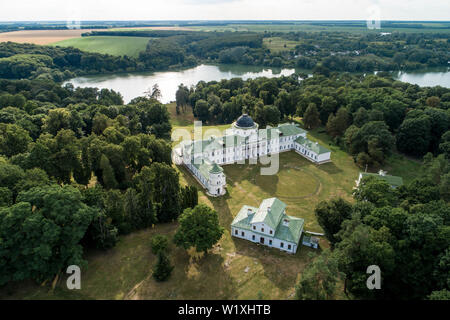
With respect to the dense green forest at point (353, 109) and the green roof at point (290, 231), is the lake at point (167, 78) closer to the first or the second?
the dense green forest at point (353, 109)

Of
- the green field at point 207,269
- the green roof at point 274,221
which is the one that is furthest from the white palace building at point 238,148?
the green roof at point 274,221

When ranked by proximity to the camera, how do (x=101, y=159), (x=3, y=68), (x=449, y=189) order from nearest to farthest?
(x=449, y=189)
(x=101, y=159)
(x=3, y=68)

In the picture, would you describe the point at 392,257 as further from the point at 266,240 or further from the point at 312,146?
the point at 312,146

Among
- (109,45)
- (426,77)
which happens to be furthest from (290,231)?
(109,45)

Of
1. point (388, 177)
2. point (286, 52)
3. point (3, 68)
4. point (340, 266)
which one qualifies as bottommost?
point (340, 266)

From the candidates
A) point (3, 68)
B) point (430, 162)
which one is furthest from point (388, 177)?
point (3, 68)

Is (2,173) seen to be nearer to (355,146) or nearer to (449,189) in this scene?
(449,189)

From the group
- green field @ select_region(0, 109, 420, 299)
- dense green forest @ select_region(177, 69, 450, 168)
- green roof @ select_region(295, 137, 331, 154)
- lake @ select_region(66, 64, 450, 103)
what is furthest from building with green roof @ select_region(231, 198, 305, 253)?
lake @ select_region(66, 64, 450, 103)
